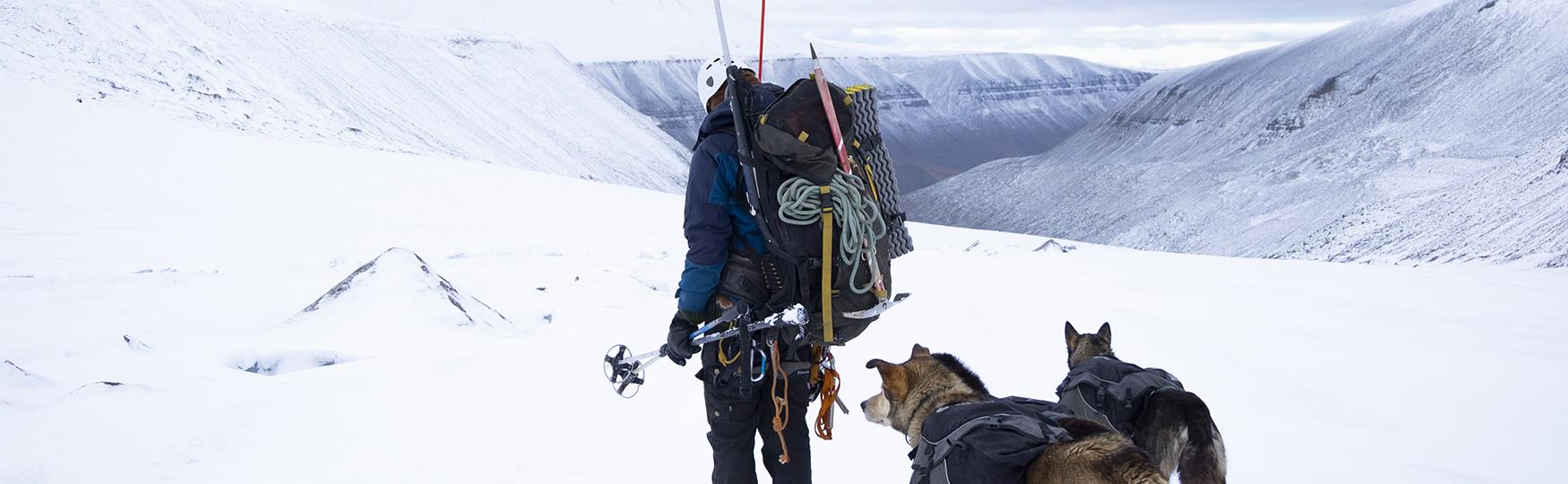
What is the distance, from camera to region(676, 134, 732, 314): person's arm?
388cm

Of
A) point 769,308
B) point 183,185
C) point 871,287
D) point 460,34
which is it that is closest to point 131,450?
point 769,308

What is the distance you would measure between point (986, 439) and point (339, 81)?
2504 inches

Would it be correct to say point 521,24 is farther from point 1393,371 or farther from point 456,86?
point 1393,371

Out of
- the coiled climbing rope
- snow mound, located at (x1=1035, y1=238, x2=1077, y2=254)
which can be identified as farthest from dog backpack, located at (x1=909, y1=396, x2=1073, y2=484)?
snow mound, located at (x1=1035, y1=238, x2=1077, y2=254)

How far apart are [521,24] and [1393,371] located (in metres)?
205

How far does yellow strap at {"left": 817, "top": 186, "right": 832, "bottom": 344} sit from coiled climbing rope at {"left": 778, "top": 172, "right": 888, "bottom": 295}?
0.08ft

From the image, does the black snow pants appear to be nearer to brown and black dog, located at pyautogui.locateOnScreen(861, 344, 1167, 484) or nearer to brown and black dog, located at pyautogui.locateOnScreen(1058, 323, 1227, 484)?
brown and black dog, located at pyautogui.locateOnScreen(861, 344, 1167, 484)

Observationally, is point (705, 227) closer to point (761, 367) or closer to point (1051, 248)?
point (761, 367)

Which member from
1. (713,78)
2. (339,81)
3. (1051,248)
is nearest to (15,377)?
(713,78)

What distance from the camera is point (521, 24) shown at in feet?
652

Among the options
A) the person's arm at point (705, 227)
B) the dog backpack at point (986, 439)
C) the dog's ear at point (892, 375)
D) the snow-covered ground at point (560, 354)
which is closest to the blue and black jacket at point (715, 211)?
the person's arm at point (705, 227)

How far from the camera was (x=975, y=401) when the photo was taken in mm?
4051

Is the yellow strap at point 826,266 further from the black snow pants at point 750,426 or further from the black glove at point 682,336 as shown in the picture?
the black glove at point 682,336

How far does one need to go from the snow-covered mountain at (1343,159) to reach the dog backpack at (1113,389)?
29357mm
